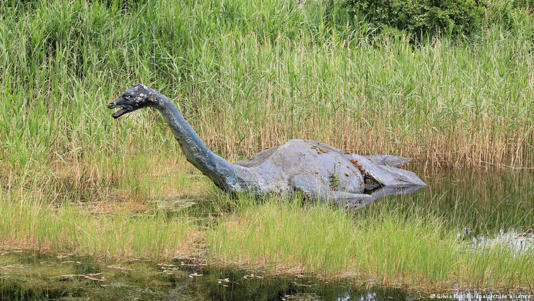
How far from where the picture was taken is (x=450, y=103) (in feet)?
27.9

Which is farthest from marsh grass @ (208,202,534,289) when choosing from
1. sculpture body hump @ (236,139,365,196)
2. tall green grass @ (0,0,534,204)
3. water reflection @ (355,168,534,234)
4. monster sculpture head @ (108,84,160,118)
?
tall green grass @ (0,0,534,204)

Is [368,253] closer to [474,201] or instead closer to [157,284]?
[157,284]

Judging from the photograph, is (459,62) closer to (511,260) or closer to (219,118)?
(219,118)

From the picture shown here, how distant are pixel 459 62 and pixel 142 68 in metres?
3.94

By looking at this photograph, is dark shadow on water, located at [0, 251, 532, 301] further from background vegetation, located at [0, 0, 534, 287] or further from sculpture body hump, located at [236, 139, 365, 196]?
sculpture body hump, located at [236, 139, 365, 196]

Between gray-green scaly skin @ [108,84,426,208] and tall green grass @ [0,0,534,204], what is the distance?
92cm

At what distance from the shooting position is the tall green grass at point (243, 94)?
25.0 ft

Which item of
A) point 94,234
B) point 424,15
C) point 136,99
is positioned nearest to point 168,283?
point 94,234

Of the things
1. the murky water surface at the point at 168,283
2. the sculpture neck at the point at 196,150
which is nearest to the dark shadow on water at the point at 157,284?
the murky water surface at the point at 168,283

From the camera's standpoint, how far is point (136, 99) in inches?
230

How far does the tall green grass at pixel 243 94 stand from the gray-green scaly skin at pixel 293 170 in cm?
92

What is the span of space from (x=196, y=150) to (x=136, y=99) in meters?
0.63

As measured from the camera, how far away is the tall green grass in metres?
7.62

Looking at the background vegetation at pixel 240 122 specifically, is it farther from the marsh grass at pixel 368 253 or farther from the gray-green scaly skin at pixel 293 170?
the gray-green scaly skin at pixel 293 170
